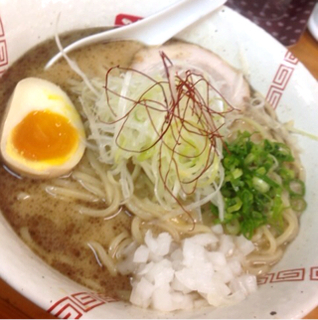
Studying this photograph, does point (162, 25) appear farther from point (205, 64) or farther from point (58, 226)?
point (58, 226)

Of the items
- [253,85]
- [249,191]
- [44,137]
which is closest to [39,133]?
[44,137]

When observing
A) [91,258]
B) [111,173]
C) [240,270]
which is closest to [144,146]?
[111,173]

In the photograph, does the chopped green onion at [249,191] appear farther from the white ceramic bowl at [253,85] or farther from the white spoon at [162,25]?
the white spoon at [162,25]

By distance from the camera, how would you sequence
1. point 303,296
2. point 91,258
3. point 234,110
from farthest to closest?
point 234,110, point 91,258, point 303,296

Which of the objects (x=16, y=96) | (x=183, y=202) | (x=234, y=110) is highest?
(x=16, y=96)

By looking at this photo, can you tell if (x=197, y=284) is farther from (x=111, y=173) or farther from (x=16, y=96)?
(x=16, y=96)

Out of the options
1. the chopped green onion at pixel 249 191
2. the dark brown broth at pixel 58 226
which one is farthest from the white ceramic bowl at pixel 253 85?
the chopped green onion at pixel 249 191

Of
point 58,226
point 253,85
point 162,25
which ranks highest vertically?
point 162,25
